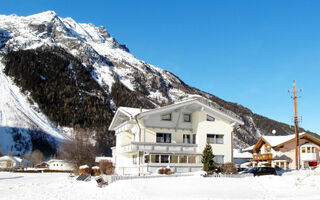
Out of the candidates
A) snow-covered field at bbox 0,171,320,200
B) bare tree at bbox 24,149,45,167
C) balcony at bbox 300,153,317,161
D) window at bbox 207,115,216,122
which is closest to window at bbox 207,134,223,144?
window at bbox 207,115,216,122

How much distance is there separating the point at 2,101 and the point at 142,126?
171 m

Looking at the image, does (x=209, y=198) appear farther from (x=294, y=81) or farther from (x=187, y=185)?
(x=294, y=81)

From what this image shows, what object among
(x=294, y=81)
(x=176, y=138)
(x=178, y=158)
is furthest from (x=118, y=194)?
(x=294, y=81)

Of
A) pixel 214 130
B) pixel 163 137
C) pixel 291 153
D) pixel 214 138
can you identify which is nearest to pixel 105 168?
pixel 163 137

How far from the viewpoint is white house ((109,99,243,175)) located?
1481 inches

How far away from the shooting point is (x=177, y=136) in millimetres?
41281

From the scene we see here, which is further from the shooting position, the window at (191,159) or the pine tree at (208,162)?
the window at (191,159)

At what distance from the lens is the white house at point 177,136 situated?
3762 cm

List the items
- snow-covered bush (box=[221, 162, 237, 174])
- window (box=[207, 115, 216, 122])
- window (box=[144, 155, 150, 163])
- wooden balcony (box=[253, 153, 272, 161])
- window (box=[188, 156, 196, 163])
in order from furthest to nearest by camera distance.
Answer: wooden balcony (box=[253, 153, 272, 161])
window (box=[207, 115, 216, 122])
window (box=[188, 156, 196, 163])
window (box=[144, 155, 150, 163])
snow-covered bush (box=[221, 162, 237, 174])

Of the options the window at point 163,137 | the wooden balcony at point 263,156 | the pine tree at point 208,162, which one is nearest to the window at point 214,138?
the window at point 163,137

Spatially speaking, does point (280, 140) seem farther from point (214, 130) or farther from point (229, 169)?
point (229, 169)

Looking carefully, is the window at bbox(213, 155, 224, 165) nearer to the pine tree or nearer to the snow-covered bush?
the pine tree

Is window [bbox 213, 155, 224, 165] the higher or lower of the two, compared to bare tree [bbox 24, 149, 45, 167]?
higher

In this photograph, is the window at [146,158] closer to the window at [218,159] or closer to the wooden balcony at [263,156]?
the window at [218,159]
